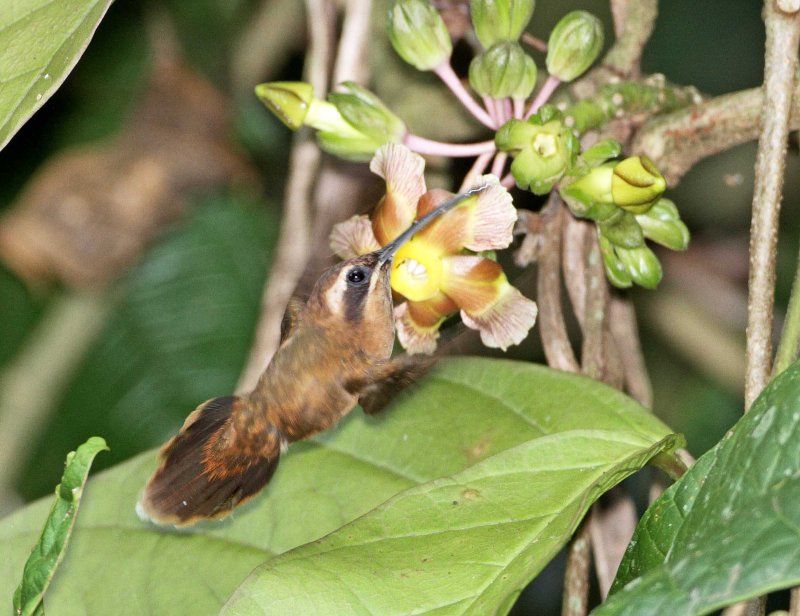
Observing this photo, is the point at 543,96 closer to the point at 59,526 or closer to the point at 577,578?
the point at 577,578

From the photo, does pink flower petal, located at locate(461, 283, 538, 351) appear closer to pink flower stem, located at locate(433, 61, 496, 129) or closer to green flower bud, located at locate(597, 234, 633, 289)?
green flower bud, located at locate(597, 234, 633, 289)

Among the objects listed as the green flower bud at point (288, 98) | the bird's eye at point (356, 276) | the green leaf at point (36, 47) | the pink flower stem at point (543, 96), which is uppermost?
the green leaf at point (36, 47)

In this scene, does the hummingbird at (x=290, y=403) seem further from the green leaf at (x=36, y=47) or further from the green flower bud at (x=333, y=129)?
the green leaf at (x=36, y=47)

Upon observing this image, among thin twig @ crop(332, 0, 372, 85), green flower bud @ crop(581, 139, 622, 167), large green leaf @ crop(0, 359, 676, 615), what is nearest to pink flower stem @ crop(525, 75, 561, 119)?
green flower bud @ crop(581, 139, 622, 167)

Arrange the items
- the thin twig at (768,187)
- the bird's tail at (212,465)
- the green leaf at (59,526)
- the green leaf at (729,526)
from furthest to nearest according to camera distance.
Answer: the bird's tail at (212,465)
the thin twig at (768,187)
the green leaf at (59,526)
the green leaf at (729,526)

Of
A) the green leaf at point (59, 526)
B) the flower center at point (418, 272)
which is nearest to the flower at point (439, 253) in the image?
the flower center at point (418, 272)
